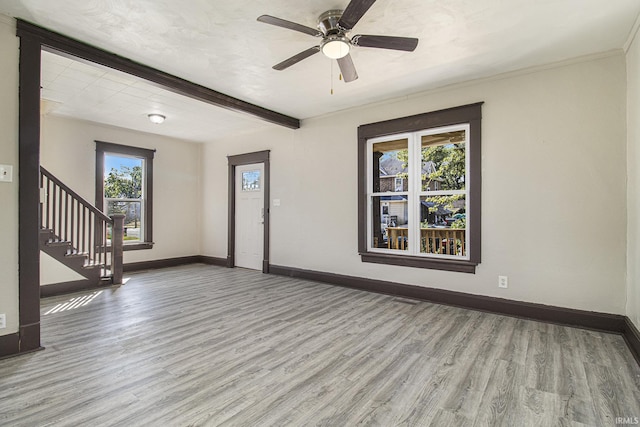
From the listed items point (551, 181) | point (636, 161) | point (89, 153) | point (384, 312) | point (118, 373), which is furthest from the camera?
point (89, 153)

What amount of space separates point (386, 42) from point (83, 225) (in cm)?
489

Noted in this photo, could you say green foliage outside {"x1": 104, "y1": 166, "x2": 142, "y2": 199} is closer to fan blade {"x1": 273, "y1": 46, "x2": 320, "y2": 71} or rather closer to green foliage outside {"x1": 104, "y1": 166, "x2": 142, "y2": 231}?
green foliage outside {"x1": 104, "y1": 166, "x2": 142, "y2": 231}

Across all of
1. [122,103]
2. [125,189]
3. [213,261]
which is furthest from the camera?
[213,261]

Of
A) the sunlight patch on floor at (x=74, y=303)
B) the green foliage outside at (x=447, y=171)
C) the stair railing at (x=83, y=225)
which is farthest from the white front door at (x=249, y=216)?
the green foliage outside at (x=447, y=171)

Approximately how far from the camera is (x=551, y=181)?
3.36m

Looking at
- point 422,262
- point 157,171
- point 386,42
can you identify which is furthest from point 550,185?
point 157,171

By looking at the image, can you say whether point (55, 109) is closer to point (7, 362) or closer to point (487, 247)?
point (7, 362)

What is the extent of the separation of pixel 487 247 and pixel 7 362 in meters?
4.70

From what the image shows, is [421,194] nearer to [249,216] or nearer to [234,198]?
[249,216]

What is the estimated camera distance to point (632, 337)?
269cm

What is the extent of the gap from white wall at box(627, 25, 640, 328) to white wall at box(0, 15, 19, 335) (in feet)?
17.0

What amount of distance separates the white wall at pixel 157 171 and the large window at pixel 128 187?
11cm

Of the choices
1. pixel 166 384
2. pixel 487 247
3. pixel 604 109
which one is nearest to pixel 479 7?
pixel 604 109

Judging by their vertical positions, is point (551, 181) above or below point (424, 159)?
below
